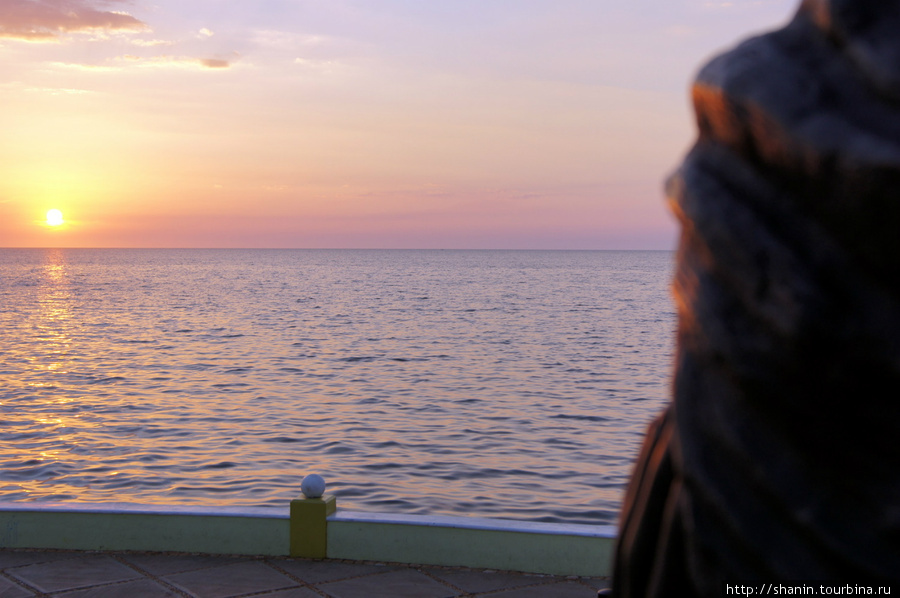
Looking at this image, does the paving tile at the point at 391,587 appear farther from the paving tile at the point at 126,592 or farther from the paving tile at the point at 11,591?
the paving tile at the point at 11,591

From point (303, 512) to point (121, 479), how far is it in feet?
28.6

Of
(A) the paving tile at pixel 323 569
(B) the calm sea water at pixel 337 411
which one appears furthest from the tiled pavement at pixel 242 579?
(B) the calm sea water at pixel 337 411

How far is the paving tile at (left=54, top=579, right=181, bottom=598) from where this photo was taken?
16.3 feet

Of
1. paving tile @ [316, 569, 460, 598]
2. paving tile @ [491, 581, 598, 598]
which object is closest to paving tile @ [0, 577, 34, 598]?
paving tile @ [316, 569, 460, 598]

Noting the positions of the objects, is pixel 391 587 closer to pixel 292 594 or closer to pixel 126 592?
pixel 292 594

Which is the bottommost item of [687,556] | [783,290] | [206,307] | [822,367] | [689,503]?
[206,307]

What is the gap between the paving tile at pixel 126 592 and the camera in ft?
16.3

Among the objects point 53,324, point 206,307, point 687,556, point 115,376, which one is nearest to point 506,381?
point 115,376

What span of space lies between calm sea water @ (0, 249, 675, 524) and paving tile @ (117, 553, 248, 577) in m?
5.84

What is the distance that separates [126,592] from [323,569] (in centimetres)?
119

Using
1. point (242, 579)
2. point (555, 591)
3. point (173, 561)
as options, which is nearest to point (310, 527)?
point (242, 579)

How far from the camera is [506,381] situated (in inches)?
937

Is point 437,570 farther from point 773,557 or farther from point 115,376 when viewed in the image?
point 115,376

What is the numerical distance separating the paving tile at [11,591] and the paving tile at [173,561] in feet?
2.22
